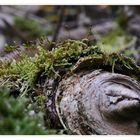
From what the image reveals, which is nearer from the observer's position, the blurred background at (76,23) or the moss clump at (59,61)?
the moss clump at (59,61)

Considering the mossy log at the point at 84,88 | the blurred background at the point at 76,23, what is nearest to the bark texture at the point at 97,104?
the mossy log at the point at 84,88

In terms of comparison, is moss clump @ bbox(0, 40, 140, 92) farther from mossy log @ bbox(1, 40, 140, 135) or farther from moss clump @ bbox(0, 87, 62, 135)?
moss clump @ bbox(0, 87, 62, 135)

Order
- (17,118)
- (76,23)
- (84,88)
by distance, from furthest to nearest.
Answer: (76,23), (84,88), (17,118)

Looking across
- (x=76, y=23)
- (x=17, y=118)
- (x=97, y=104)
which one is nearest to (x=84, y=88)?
(x=97, y=104)

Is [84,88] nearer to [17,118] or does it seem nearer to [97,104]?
[97,104]

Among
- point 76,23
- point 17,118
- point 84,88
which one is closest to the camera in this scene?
point 17,118

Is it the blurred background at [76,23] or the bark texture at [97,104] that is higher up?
the blurred background at [76,23]

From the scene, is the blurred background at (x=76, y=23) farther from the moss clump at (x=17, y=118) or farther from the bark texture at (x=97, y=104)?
the moss clump at (x=17, y=118)
